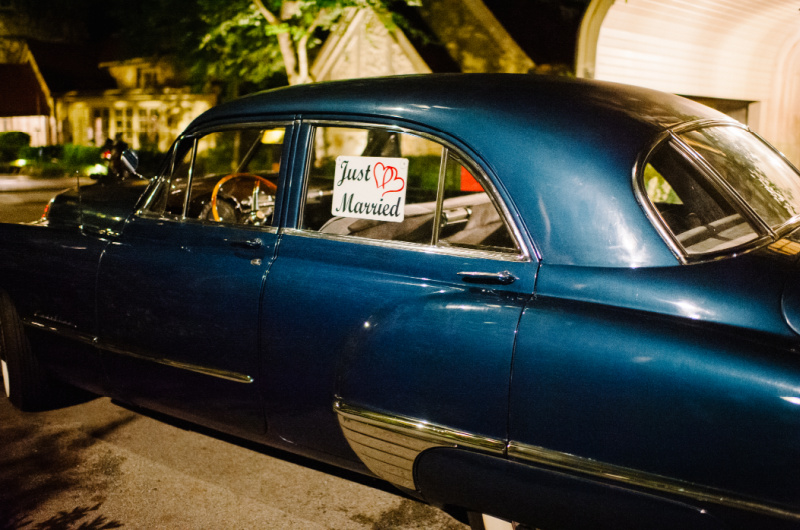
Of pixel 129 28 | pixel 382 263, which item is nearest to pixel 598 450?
pixel 382 263

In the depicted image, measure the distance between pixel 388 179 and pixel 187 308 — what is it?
0.97 meters

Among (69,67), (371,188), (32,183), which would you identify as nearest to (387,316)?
(371,188)

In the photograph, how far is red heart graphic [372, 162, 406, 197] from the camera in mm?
2525

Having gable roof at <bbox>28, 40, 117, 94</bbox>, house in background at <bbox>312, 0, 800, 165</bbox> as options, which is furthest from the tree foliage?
gable roof at <bbox>28, 40, 117, 94</bbox>

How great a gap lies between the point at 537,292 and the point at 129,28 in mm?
22417

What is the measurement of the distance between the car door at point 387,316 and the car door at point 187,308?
0.40 ft

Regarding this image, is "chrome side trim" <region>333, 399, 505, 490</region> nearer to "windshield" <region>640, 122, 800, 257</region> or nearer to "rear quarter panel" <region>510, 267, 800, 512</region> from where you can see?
"rear quarter panel" <region>510, 267, 800, 512</region>

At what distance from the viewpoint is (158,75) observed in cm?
3022

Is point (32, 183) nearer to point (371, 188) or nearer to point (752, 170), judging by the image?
point (371, 188)

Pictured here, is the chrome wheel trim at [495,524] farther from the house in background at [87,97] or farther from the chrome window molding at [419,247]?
the house in background at [87,97]

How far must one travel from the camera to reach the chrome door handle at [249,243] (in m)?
2.69

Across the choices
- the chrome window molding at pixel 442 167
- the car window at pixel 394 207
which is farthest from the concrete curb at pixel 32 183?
the chrome window molding at pixel 442 167

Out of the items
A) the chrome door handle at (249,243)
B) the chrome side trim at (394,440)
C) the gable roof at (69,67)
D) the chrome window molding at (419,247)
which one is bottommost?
the chrome side trim at (394,440)

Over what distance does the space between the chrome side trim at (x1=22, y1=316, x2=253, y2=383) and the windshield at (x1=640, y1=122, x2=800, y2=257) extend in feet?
→ 5.45
